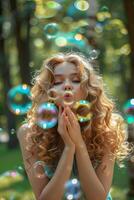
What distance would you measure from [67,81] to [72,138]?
29 centimetres

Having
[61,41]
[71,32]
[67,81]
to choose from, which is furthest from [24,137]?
[71,32]

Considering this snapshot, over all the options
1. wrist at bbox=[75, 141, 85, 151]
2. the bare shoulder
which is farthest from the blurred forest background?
wrist at bbox=[75, 141, 85, 151]

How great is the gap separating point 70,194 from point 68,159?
0.56m

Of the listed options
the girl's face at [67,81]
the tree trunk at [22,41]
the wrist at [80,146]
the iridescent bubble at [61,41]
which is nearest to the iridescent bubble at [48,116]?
the girl's face at [67,81]

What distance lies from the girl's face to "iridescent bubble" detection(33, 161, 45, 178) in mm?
371

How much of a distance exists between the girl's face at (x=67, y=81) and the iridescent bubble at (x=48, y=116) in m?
0.14

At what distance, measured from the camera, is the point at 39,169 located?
10.4 ft

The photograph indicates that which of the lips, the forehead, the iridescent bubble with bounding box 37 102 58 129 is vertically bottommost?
the iridescent bubble with bounding box 37 102 58 129

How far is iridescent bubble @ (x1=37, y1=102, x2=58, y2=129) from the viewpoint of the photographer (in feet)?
10.8

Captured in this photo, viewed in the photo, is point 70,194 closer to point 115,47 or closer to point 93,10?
point 93,10

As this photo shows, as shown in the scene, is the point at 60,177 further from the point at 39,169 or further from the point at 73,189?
the point at 73,189

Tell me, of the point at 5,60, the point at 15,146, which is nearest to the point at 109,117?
the point at 5,60

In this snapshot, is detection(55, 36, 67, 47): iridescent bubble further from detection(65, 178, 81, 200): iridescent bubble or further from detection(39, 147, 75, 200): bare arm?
detection(39, 147, 75, 200): bare arm

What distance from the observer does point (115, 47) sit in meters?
8.26
